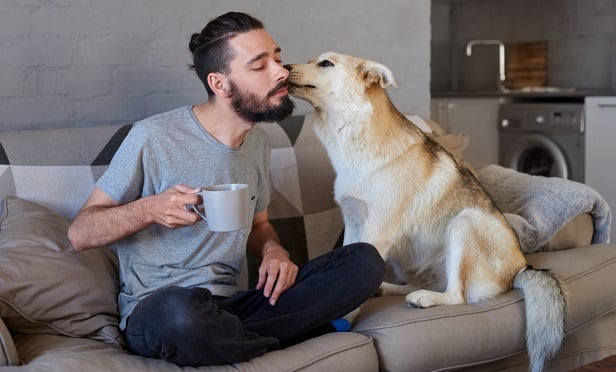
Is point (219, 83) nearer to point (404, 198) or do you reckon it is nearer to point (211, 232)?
point (211, 232)

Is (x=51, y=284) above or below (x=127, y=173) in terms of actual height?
below

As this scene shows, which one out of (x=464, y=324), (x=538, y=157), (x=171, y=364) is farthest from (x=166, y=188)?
(x=538, y=157)

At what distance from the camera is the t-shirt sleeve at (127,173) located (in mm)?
1865

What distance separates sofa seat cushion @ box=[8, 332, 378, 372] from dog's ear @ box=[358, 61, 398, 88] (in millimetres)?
715

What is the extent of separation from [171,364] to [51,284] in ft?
1.25

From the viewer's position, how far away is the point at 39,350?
1679 millimetres

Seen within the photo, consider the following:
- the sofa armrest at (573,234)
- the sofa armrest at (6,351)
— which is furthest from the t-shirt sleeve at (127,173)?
the sofa armrest at (573,234)

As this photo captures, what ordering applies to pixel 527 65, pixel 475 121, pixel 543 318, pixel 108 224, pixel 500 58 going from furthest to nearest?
pixel 500 58, pixel 527 65, pixel 475 121, pixel 543 318, pixel 108 224

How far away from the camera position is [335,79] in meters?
2.15

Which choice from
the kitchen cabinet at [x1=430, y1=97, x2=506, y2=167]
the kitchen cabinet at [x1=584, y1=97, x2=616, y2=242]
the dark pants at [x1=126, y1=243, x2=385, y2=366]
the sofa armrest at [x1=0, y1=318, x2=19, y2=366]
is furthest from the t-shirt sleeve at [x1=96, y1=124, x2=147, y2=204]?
the kitchen cabinet at [x1=430, y1=97, x2=506, y2=167]

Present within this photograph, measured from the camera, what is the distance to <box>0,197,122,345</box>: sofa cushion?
1762mm

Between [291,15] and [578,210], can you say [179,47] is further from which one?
[578,210]

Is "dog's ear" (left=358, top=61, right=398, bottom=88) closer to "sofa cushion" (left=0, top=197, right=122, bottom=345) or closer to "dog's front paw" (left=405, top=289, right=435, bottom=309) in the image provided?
"dog's front paw" (left=405, top=289, right=435, bottom=309)

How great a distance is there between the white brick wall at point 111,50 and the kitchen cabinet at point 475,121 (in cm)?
242
